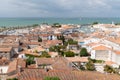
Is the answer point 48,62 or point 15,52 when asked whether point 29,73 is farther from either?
point 15,52

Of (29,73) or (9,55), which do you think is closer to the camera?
(29,73)

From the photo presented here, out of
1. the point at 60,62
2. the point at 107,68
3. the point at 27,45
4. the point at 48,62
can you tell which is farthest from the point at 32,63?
the point at 27,45

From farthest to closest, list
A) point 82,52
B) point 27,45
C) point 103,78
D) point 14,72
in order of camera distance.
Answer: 1. point 27,45
2. point 82,52
3. point 14,72
4. point 103,78

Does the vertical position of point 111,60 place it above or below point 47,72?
below

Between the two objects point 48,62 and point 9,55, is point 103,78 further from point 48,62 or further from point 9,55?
point 9,55

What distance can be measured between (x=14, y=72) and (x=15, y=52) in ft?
63.0

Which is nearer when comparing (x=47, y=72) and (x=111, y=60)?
(x=47, y=72)

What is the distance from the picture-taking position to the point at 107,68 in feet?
106

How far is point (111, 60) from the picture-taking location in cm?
4209

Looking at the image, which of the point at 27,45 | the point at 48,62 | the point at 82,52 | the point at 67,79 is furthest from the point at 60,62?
the point at 27,45

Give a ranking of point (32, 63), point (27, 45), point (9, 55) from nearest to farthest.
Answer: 1. point (32, 63)
2. point (9, 55)
3. point (27, 45)

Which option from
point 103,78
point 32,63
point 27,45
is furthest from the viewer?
point 27,45

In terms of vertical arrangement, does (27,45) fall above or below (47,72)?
below

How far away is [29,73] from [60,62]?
586 cm
